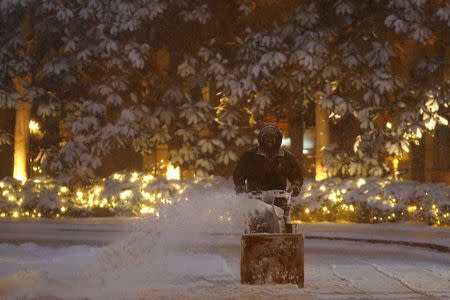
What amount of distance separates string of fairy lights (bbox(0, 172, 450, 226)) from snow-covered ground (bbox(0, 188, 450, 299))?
1324 mm

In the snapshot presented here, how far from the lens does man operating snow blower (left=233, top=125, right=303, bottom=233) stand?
10945 mm

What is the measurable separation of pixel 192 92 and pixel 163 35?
180 centimetres

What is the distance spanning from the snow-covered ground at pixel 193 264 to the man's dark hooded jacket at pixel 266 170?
678mm

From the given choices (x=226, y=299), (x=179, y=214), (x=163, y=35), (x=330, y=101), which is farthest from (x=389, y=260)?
(x=163, y=35)

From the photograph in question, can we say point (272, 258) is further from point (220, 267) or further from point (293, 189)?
point (220, 267)

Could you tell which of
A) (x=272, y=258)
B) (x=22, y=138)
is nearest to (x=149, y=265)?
(x=272, y=258)

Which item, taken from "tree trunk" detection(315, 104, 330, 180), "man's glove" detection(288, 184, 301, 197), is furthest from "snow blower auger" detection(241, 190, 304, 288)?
"tree trunk" detection(315, 104, 330, 180)

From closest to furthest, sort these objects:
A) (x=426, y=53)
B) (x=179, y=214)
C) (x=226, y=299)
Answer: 1. (x=226, y=299)
2. (x=179, y=214)
3. (x=426, y=53)

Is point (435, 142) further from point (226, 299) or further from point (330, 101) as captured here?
point (226, 299)

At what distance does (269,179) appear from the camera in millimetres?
11180

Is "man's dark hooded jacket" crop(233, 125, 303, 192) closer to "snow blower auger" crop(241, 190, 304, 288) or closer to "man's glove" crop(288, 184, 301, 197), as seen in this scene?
"man's glove" crop(288, 184, 301, 197)

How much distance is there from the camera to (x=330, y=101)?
22.7 metres

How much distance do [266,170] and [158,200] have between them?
12869 mm

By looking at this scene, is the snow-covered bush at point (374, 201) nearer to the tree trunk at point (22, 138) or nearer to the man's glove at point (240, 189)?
the tree trunk at point (22, 138)
